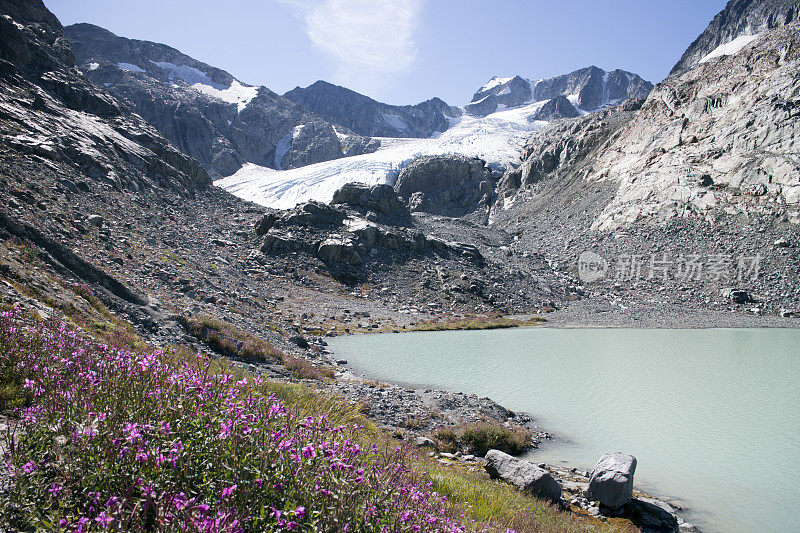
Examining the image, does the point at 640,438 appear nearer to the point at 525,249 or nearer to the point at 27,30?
the point at 525,249

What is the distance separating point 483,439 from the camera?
1115 cm

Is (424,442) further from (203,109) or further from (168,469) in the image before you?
(203,109)

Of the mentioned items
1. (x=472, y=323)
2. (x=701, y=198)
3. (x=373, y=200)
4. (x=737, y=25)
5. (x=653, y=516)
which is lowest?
(x=472, y=323)

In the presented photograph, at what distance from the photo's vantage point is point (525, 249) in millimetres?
70188

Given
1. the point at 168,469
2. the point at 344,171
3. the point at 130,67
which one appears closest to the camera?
the point at 168,469

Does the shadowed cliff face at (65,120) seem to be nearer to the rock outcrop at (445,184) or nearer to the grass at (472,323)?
the grass at (472,323)

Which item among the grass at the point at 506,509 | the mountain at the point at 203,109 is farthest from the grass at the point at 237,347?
the mountain at the point at 203,109

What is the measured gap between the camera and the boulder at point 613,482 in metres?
7.82

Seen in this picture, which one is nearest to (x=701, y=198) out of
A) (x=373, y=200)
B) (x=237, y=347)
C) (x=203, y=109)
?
(x=373, y=200)

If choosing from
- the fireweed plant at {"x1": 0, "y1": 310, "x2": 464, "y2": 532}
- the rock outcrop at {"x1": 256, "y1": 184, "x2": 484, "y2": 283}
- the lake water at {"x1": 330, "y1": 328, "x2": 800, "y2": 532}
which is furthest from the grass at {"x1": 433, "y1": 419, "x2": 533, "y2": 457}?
the rock outcrop at {"x1": 256, "y1": 184, "x2": 484, "y2": 283}

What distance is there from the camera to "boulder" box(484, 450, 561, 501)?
7.78 meters

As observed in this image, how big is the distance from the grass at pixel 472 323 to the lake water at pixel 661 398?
5.34m

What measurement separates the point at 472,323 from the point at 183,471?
37720 millimetres

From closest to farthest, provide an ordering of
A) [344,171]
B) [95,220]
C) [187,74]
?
1. [95,220]
2. [344,171]
3. [187,74]
